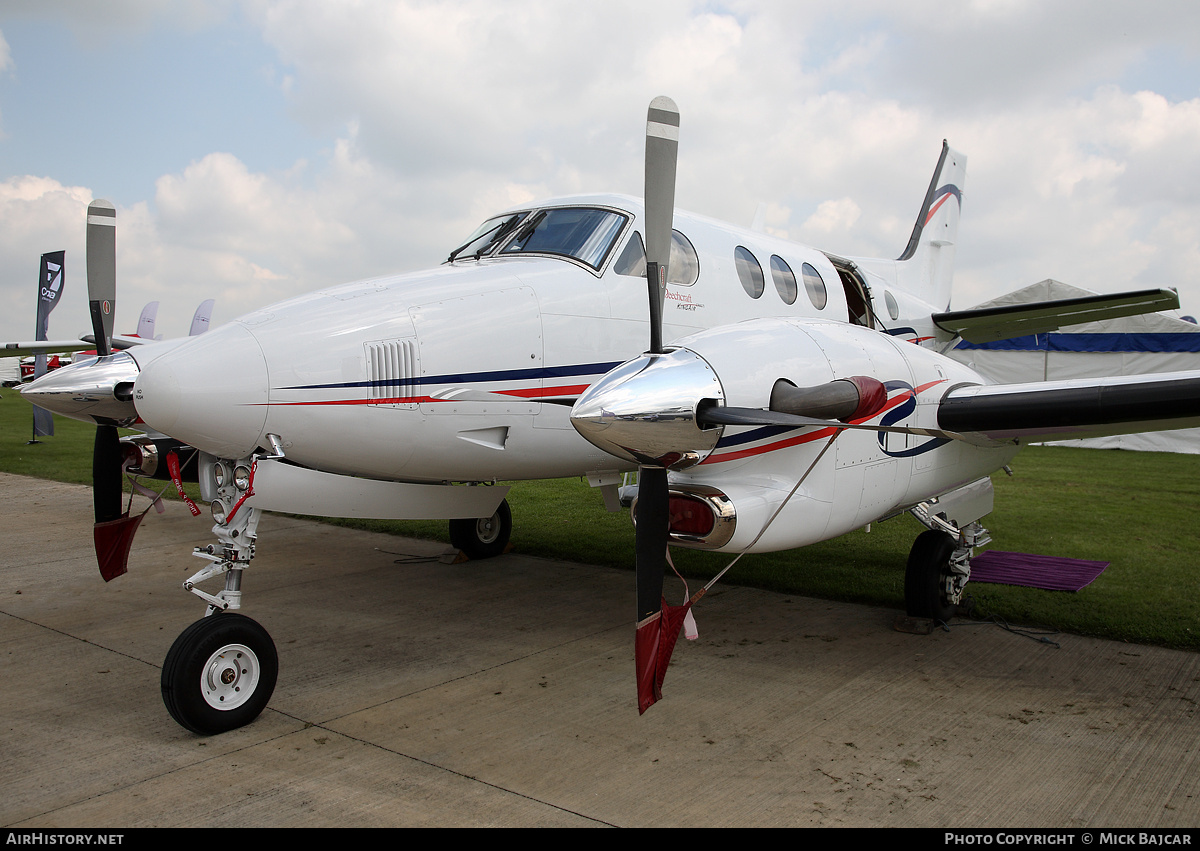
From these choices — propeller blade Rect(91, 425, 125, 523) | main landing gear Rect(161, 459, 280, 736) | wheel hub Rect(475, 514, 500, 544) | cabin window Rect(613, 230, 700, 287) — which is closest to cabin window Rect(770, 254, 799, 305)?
cabin window Rect(613, 230, 700, 287)

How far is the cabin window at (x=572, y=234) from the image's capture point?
517cm

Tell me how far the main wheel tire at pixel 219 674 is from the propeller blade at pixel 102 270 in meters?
2.67

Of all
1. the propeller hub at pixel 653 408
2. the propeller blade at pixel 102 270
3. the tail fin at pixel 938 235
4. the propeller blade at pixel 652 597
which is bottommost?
the propeller blade at pixel 652 597

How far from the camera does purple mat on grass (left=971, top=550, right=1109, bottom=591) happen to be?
22.5ft

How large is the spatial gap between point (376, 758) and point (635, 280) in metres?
3.21

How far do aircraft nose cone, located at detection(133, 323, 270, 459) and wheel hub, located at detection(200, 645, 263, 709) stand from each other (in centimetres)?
108

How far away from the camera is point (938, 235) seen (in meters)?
10.2

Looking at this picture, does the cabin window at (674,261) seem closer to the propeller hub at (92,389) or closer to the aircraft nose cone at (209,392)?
the aircraft nose cone at (209,392)

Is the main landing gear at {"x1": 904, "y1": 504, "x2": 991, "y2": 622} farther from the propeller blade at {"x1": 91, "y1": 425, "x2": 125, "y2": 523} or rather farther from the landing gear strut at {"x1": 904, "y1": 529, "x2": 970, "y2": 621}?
the propeller blade at {"x1": 91, "y1": 425, "x2": 125, "y2": 523}

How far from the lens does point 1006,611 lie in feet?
20.5

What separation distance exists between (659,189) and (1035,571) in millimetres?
5729

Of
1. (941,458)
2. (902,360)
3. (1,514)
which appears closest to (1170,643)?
(941,458)

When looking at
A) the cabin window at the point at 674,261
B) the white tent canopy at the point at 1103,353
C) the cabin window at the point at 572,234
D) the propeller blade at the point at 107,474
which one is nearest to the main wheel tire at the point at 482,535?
the propeller blade at the point at 107,474
